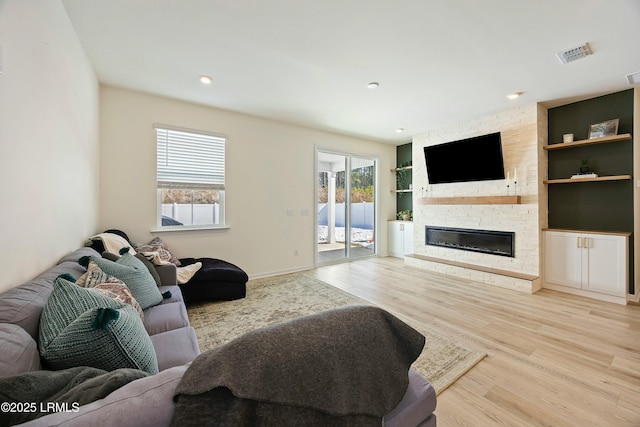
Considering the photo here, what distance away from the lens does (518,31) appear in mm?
2238

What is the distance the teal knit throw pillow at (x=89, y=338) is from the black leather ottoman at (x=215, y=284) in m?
2.04

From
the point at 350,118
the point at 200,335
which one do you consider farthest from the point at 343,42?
the point at 200,335

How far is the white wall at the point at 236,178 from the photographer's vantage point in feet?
10.9

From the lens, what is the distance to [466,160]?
443cm

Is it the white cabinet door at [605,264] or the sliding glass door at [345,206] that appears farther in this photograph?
the sliding glass door at [345,206]

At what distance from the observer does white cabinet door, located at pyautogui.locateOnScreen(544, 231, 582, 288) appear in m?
3.53

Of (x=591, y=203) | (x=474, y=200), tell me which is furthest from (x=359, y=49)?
(x=591, y=203)

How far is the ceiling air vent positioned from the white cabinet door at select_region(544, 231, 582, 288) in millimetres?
2268

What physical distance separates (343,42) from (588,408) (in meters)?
3.20

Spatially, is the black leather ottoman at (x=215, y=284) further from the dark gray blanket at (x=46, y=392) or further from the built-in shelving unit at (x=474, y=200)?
the built-in shelving unit at (x=474, y=200)

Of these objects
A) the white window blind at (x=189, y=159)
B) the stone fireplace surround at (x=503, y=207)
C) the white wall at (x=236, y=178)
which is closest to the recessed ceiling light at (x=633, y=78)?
the stone fireplace surround at (x=503, y=207)

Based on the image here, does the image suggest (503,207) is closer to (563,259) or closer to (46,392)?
(563,259)

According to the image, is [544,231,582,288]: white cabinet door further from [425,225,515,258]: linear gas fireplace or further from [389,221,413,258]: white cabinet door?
[389,221,413,258]: white cabinet door

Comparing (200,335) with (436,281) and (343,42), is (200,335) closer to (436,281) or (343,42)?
(343,42)
